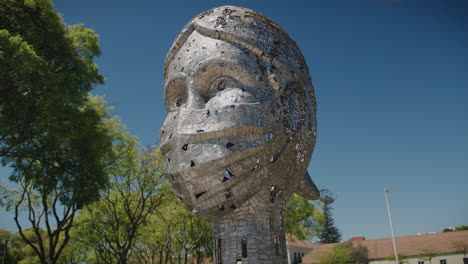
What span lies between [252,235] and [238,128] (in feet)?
8.20

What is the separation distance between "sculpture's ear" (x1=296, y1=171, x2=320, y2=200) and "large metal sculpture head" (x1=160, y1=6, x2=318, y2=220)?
1.23 m

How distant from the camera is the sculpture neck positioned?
335 inches

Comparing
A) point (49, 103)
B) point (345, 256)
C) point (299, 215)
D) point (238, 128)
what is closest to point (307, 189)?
point (238, 128)

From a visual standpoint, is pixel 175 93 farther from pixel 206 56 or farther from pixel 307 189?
pixel 307 189

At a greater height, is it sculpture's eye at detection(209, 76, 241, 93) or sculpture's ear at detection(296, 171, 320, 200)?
sculpture's eye at detection(209, 76, 241, 93)

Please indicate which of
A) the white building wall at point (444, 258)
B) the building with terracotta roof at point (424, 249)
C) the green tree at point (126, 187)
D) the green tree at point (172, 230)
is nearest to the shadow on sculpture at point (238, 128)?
the green tree at point (126, 187)

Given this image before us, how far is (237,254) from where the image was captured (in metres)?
8.52

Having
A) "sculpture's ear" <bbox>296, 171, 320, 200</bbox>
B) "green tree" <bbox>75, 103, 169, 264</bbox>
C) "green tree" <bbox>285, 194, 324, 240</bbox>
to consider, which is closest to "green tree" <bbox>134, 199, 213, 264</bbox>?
"green tree" <bbox>75, 103, 169, 264</bbox>

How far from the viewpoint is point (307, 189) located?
11391 millimetres

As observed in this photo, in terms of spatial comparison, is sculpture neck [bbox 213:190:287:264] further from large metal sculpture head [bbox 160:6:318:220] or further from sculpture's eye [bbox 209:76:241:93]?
sculpture's eye [bbox 209:76:241:93]

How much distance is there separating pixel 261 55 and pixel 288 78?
0.96m

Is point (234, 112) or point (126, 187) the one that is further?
point (126, 187)

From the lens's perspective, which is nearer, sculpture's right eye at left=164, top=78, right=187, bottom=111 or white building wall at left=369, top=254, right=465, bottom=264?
sculpture's right eye at left=164, top=78, right=187, bottom=111

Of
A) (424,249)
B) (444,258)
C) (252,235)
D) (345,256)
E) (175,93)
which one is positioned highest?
(175,93)
